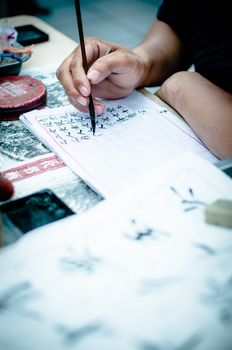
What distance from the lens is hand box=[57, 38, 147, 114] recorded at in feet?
2.44

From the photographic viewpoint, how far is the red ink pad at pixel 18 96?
2.47ft

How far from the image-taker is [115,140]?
681mm

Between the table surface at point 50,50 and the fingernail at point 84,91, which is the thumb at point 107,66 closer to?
the fingernail at point 84,91

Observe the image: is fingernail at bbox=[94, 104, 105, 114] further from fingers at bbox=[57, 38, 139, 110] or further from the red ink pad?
the red ink pad

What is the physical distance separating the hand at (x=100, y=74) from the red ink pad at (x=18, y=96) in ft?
0.18

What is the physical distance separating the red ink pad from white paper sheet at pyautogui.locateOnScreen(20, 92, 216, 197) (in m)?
0.03

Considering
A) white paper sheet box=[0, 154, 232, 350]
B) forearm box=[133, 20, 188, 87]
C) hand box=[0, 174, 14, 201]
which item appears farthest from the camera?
forearm box=[133, 20, 188, 87]

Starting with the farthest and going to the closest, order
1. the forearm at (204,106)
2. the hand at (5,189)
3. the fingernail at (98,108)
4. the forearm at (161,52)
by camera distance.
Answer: the forearm at (161,52), the fingernail at (98,108), the forearm at (204,106), the hand at (5,189)

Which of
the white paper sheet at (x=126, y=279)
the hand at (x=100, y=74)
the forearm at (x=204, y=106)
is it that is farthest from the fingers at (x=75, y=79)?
the white paper sheet at (x=126, y=279)

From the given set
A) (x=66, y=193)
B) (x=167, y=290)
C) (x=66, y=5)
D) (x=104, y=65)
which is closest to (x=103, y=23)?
(x=66, y=5)

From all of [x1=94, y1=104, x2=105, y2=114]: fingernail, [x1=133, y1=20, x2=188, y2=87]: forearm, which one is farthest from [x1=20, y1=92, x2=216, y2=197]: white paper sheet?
[x1=133, y1=20, x2=188, y2=87]: forearm

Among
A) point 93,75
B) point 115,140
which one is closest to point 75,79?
point 93,75

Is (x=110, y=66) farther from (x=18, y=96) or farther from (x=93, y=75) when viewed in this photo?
(x=18, y=96)

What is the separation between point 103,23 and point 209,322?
3231mm
